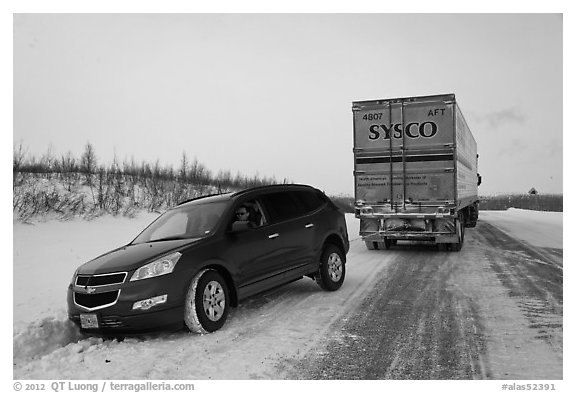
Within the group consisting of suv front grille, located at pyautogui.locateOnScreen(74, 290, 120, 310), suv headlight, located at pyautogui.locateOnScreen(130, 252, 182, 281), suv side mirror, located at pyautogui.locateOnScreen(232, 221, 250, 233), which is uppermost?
suv side mirror, located at pyautogui.locateOnScreen(232, 221, 250, 233)

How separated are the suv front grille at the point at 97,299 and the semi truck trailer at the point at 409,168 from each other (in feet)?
26.8

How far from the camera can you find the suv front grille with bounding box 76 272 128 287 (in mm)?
4887

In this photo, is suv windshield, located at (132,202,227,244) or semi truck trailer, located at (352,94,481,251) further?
semi truck trailer, located at (352,94,481,251)

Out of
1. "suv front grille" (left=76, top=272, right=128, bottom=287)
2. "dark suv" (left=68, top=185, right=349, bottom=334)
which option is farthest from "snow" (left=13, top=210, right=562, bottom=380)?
"suv front grille" (left=76, top=272, right=128, bottom=287)

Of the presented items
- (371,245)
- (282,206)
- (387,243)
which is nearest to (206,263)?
(282,206)

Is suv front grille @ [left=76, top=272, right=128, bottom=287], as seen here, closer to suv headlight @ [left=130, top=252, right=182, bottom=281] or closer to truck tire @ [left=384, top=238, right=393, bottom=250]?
suv headlight @ [left=130, top=252, right=182, bottom=281]

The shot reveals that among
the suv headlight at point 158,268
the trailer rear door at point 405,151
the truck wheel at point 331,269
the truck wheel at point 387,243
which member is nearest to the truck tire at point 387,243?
the truck wheel at point 387,243

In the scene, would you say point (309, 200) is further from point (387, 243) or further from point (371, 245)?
point (387, 243)

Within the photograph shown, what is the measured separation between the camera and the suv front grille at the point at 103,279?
489cm

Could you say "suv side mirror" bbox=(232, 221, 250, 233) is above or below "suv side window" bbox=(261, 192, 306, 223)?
below

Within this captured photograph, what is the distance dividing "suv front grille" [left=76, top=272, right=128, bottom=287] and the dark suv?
11 mm
